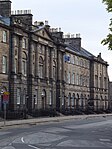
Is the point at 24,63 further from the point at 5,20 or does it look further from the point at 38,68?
the point at 5,20

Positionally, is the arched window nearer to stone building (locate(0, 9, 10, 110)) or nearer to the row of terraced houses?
the row of terraced houses

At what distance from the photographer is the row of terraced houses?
6619 cm

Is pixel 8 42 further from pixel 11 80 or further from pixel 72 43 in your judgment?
pixel 72 43

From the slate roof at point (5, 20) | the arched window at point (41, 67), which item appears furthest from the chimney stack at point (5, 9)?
the arched window at point (41, 67)

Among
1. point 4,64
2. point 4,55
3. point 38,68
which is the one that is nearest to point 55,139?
point 4,64

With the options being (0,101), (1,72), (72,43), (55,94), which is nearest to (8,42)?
(1,72)

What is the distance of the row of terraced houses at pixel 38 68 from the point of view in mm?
66188

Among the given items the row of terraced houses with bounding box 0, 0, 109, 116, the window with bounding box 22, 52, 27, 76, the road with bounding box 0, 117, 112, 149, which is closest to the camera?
the road with bounding box 0, 117, 112, 149

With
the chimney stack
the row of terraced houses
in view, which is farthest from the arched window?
the chimney stack

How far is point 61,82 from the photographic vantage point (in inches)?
3497

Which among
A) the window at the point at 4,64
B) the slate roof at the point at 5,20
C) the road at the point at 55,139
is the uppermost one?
the slate roof at the point at 5,20

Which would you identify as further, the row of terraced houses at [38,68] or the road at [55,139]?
the row of terraced houses at [38,68]

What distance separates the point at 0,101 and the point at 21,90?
7711 millimetres

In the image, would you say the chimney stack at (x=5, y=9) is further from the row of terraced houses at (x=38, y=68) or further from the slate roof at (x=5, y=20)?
the slate roof at (x=5, y=20)
